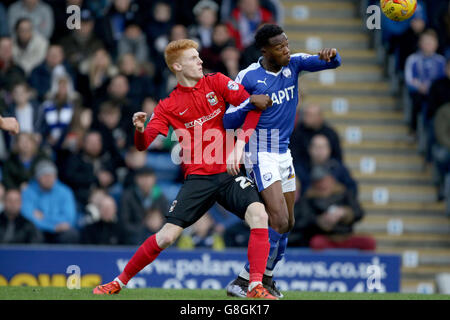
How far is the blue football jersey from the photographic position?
8625 mm

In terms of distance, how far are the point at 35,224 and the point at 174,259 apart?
84.9 inches

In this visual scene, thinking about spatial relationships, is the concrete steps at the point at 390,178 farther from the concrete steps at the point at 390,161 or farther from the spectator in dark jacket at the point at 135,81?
the spectator in dark jacket at the point at 135,81

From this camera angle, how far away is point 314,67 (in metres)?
8.60

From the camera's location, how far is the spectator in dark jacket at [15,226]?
1240cm

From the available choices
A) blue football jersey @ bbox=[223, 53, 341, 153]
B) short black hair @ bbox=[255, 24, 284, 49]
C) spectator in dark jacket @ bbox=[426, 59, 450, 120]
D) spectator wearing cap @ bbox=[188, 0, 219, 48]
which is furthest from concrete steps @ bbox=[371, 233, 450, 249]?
short black hair @ bbox=[255, 24, 284, 49]

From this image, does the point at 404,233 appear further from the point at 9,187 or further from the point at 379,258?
the point at 9,187

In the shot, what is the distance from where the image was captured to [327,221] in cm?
1258

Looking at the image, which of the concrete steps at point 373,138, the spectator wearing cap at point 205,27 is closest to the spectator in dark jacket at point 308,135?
the concrete steps at point 373,138

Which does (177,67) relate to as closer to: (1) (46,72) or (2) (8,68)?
(1) (46,72)

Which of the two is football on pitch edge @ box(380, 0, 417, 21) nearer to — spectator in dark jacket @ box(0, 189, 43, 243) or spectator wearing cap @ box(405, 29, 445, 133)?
spectator in dark jacket @ box(0, 189, 43, 243)

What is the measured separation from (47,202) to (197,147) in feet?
16.7

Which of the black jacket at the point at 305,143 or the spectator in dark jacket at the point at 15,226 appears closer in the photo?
the spectator in dark jacket at the point at 15,226

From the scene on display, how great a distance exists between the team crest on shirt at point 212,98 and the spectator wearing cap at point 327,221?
4.52 m
